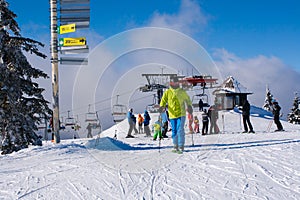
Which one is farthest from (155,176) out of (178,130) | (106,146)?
(106,146)

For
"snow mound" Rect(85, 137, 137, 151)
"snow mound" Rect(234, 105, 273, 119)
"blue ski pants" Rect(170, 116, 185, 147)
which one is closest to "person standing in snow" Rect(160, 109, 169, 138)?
"snow mound" Rect(85, 137, 137, 151)

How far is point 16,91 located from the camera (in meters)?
14.2

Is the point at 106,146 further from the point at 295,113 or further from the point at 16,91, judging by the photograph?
the point at 295,113

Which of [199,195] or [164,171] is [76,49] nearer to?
[164,171]

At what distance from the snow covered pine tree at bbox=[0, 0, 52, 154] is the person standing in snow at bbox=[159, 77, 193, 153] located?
8.16 m

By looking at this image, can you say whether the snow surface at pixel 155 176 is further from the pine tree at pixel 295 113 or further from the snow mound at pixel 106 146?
the pine tree at pixel 295 113

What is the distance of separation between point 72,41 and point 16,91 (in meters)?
4.83

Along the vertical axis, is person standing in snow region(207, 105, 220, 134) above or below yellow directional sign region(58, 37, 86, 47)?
below

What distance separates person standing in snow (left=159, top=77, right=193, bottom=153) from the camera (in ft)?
27.8

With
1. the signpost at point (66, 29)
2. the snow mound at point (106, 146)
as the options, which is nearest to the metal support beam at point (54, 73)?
the signpost at point (66, 29)

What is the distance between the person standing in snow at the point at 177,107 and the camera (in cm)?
846

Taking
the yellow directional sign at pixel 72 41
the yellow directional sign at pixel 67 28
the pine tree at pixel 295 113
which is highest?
the yellow directional sign at pixel 67 28

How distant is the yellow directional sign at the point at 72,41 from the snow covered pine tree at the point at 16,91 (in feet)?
13.6

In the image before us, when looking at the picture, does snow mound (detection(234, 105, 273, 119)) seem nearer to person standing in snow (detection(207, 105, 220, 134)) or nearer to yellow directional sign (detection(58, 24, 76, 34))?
person standing in snow (detection(207, 105, 220, 134))
